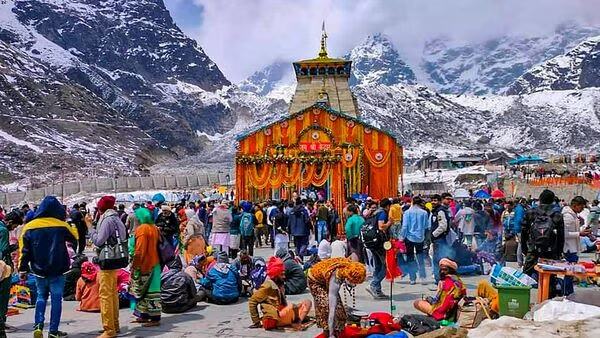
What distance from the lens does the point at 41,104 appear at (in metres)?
84.9

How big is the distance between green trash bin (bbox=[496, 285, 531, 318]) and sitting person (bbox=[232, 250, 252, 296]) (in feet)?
11.5

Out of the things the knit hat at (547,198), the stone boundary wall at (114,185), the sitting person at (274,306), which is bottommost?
the sitting person at (274,306)

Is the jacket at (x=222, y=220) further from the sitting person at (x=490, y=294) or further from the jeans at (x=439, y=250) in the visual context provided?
the sitting person at (x=490, y=294)

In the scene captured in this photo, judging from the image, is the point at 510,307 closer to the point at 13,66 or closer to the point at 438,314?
the point at 438,314

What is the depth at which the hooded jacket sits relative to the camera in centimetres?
593

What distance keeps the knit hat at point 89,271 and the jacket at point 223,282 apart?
1.37 m

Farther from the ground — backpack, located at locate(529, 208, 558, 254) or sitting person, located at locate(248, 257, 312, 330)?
backpack, located at locate(529, 208, 558, 254)

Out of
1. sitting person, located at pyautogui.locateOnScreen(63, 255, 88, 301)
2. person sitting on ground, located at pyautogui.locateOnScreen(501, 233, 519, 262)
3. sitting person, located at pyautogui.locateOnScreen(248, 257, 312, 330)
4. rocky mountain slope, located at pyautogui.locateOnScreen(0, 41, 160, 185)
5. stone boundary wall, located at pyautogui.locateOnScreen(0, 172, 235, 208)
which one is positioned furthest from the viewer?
rocky mountain slope, located at pyautogui.locateOnScreen(0, 41, 160, 185)

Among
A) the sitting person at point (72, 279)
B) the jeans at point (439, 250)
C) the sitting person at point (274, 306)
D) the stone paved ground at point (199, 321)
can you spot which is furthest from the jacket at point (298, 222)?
the sitting person at point (274, 306)

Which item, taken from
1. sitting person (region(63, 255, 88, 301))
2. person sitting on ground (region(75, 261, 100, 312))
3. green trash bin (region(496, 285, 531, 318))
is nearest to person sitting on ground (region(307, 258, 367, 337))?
green trash bin (region(496, 285, 531, 318))

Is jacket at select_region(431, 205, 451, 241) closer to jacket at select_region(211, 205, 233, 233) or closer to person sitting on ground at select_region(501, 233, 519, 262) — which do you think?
person sitting on ground at select_region(501, 233, 519, 262)

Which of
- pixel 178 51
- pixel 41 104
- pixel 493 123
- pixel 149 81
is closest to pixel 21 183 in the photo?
pixel 41 104

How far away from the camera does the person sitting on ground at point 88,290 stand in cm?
764

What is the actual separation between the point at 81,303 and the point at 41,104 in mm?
84171
